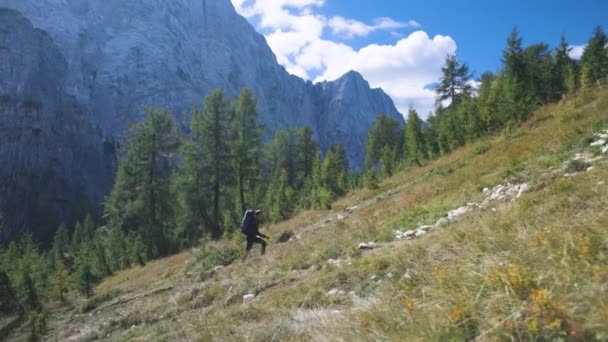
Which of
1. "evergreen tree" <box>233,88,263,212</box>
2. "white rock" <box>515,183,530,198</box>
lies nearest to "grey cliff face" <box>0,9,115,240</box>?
"evergreen tree" <box>233,88,263,212</box>

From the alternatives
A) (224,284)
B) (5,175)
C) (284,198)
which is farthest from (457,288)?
(5,175)

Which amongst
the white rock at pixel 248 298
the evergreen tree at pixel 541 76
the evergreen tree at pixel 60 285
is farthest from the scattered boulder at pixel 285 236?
the evergreen tree at pixel 541 76

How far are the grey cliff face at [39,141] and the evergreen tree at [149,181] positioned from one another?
86.0 m

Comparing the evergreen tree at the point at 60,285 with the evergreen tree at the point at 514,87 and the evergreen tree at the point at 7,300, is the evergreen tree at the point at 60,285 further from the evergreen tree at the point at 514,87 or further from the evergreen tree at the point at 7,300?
the evergreen tree at the point at 514,87

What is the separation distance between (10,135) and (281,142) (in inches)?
3594

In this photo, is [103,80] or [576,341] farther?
[103,80]

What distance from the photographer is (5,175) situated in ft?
351

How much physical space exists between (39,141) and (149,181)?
102 m

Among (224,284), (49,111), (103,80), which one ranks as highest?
(103,80)

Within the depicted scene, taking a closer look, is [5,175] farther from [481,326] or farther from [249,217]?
[481,326]

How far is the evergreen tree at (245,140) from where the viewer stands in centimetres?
3578

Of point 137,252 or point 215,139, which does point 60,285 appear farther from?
point 215,139

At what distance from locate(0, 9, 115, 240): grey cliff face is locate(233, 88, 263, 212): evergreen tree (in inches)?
3699

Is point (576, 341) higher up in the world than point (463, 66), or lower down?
lower down
